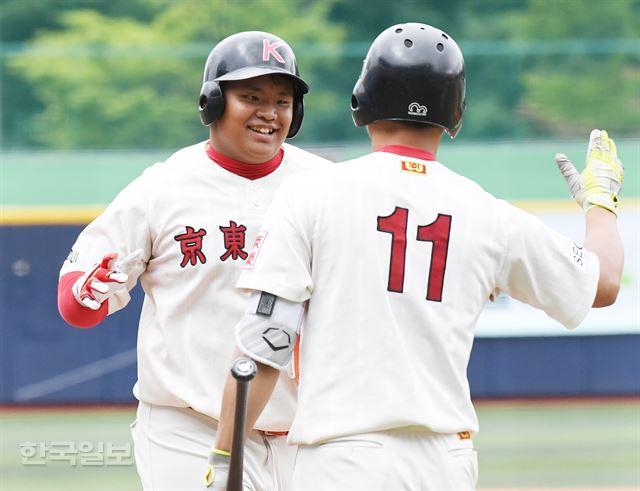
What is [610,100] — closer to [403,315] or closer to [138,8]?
[138,8]

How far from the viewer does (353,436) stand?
279 centimetres

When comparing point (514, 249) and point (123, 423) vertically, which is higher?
point (514, 249)

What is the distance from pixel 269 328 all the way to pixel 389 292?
0.29 meters

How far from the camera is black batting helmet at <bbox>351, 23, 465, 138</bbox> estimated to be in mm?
2963

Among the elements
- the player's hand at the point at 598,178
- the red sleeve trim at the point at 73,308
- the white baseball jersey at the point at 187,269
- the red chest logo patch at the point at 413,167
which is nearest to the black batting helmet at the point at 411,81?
the red chest logo patch at the point at 413,167

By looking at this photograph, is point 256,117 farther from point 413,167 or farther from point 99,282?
point 413,167

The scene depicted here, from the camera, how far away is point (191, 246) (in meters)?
3.69

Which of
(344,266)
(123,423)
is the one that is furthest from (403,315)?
(123,423)

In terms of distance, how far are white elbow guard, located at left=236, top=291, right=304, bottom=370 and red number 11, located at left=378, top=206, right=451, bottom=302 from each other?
241 millimetres

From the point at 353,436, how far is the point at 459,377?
0.30 meters

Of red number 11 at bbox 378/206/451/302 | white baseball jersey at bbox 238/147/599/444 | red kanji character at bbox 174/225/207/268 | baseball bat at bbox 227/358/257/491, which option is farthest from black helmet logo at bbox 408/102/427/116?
red kanji character at bbox 174/225/207/268

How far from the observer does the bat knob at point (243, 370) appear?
2725mm
